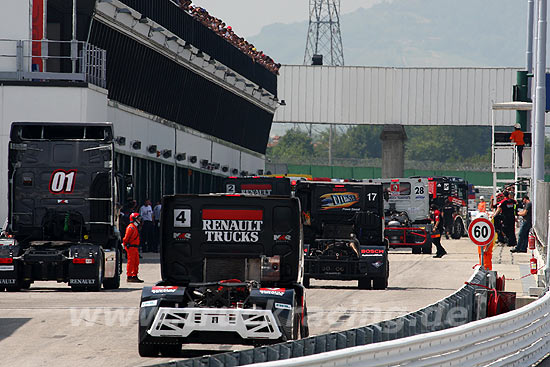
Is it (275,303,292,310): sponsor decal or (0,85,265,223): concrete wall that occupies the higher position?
(0,85,265,223): concrete wall

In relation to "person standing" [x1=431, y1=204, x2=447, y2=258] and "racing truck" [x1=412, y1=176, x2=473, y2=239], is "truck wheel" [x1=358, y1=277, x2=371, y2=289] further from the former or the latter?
"racing truck" [x1=412, y1=176, x2=473, y2=239]

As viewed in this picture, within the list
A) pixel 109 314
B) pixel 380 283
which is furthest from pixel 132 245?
pixel 109 314

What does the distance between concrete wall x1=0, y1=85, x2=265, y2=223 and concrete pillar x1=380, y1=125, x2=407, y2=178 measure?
18.7 m

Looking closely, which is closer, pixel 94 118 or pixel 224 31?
pixel 94 118

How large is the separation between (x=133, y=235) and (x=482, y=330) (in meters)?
13.7

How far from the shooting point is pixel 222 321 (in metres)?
12.4

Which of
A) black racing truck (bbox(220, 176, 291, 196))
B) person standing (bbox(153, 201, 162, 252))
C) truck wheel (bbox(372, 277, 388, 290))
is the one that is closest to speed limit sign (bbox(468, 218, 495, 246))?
truck wheel (bbox(372, 277, 388, 290))

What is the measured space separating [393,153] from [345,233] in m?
48.0

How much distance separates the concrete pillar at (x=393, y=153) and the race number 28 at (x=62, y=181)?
2017 inches

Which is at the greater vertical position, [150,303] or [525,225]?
[525,225]

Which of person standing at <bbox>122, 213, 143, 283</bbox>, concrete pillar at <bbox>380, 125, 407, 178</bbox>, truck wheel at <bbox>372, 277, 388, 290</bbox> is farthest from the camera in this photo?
concrete pillar at <bbox>380, 125, 407, 178</bbox>

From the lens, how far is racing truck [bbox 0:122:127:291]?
22.6 meters

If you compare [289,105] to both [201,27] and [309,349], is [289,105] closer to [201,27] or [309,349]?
[201,27]

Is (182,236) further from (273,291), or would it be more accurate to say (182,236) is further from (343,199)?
(343,199)
